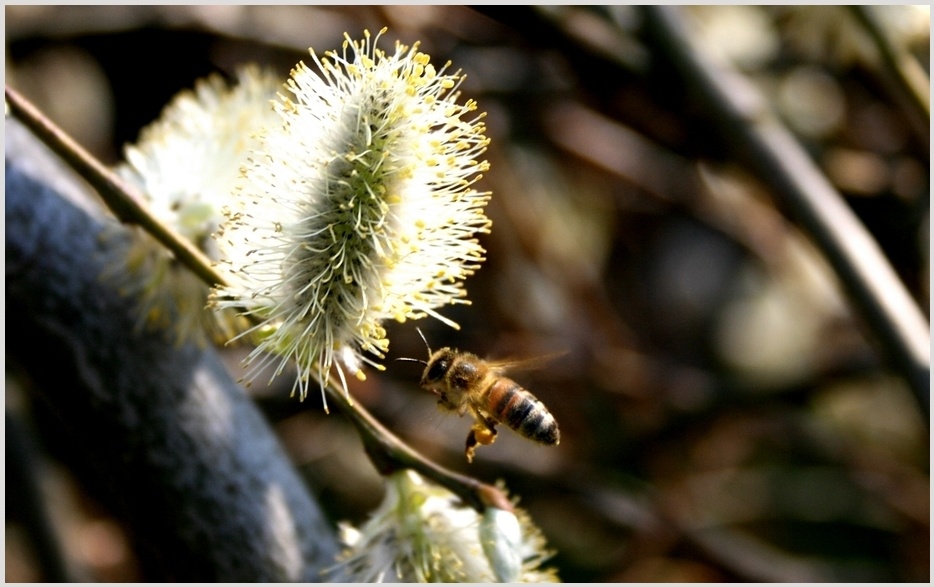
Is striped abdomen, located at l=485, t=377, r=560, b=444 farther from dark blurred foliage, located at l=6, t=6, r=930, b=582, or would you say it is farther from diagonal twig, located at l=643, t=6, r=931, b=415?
dark blurred foliage, located at l=6, t=6, r=930, b=582

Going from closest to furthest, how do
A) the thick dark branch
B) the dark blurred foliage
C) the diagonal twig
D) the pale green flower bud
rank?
the pale green flower bud, the thick dark branch, the diagonal twig, the dark blurred foliage

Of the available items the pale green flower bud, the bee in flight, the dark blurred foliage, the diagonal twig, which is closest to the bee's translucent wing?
the bee in flight

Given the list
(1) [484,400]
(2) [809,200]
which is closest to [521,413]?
(1) [484,400]

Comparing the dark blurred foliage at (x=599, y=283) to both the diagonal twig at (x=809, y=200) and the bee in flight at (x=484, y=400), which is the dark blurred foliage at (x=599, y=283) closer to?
the diagonal twig at (x=809, y=200)

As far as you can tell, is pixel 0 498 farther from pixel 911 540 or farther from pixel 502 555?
pixel 911 540

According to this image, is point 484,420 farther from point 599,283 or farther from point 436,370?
point 599,283

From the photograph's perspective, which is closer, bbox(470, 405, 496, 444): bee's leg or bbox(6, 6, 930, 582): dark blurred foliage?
bbox(470, 405, 496, 444): bee's leg

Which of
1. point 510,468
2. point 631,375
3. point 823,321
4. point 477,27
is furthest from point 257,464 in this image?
point 823,321
